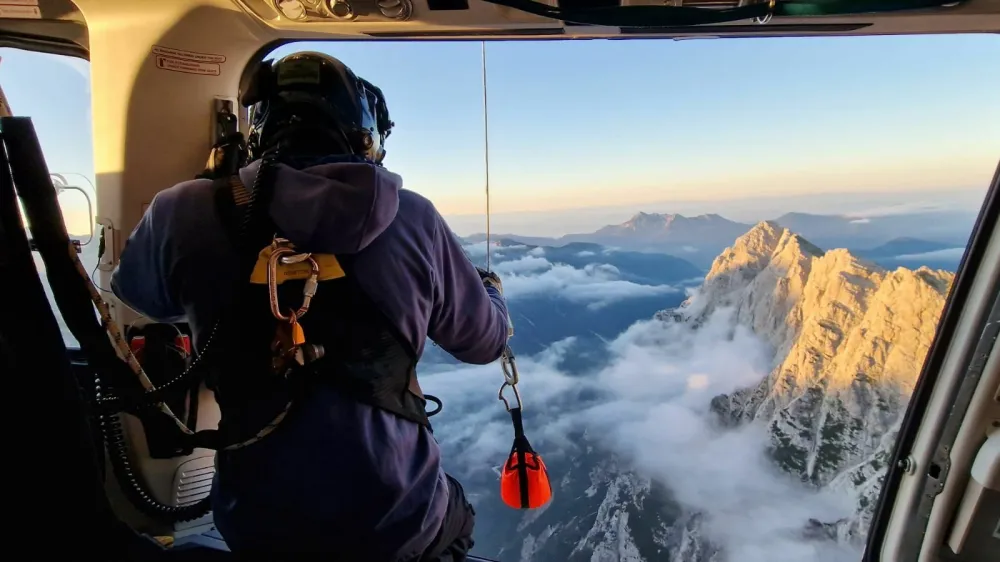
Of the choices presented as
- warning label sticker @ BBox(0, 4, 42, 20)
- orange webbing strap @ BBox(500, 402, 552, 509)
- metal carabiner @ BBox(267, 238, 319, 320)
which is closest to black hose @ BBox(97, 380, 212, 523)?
orange webbing strap @ BBox(500, 402, 552, 509)

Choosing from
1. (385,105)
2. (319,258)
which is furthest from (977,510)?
(385,105)

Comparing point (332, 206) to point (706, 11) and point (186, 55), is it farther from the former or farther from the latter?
point (186, 55)

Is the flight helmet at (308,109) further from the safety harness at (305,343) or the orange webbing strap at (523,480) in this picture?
the orange webbing strap at (523,480)

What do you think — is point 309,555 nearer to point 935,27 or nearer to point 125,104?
point 125,104

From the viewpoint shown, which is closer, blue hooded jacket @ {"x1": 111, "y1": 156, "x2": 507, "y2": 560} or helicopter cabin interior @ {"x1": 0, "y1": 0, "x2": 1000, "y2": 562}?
blue hooded jacket @ {"x1": 111, "y1": 156, "x2": 507, "y2": 560}

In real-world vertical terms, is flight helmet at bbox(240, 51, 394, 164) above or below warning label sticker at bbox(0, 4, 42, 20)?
below

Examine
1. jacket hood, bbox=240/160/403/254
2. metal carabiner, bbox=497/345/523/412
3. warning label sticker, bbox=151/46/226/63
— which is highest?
warning label sticker, bbox=151/46/226/63

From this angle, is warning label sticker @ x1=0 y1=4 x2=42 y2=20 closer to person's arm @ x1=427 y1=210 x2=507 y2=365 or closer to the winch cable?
the winch cable

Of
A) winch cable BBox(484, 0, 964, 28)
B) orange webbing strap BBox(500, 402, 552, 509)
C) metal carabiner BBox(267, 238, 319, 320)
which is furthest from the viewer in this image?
orange webbing strap BBox(500, 402, 552, 509)
